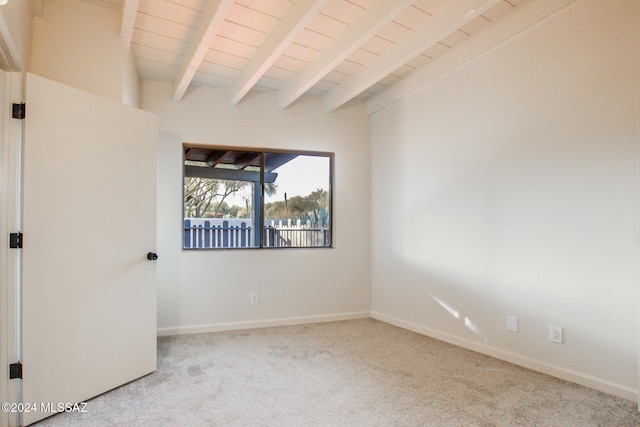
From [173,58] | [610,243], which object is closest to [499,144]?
[610,243]

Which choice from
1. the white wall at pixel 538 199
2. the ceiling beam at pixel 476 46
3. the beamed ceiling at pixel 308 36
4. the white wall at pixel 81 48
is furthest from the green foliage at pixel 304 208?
the white wall at pixel 81 48

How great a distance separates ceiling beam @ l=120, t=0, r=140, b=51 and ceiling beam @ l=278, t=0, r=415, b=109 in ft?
4.79

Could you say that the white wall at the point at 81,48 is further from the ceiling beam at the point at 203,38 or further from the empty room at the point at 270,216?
the ceiling beam at the point at 203,38

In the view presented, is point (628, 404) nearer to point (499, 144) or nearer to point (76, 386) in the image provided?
point (499, 144)

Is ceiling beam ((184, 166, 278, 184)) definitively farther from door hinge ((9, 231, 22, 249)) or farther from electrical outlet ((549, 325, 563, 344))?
electrical outlet ((549, 325, 563, 344))

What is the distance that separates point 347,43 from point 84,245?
91.1 inches

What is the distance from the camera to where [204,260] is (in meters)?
3.92

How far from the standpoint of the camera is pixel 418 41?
2.95 m

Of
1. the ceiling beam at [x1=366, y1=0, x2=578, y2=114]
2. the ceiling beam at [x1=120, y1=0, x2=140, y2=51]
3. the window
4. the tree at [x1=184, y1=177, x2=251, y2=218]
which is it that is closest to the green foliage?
the window

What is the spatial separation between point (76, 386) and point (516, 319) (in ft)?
9.86

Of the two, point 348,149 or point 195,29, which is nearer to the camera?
point 195,29

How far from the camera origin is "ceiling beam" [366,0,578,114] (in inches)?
105

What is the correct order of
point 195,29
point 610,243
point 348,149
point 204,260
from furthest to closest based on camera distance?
point 348,149, point 204,260, point 195,29, point 610,243

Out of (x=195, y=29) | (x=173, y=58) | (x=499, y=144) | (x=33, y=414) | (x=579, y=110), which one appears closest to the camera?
(x=33, y=414)
